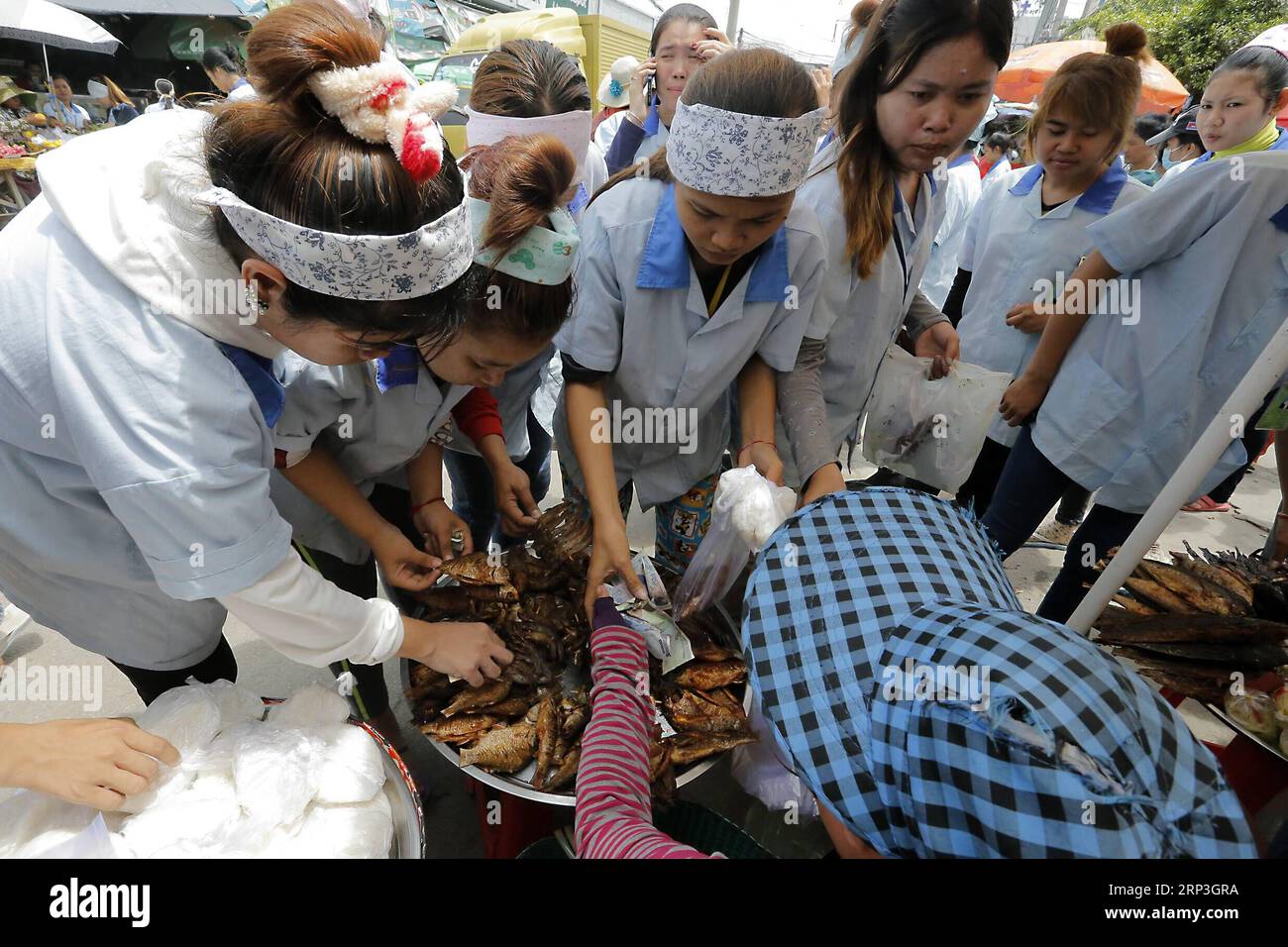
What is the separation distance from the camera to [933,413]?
2.38 m

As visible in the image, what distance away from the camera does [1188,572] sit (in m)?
1.81

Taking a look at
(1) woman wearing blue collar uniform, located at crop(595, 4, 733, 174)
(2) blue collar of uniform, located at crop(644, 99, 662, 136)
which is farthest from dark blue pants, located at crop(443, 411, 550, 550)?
(2) blue collar of uniform, located at crop(644, 99, 662, 136)

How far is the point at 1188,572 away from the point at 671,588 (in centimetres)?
152

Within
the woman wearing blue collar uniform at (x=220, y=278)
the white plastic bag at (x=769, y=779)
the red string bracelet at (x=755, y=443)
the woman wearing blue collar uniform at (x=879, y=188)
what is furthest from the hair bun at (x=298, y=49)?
the white plastic bag at (x=769, y=779)

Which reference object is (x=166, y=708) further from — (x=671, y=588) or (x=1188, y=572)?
(x=1188, y=572)

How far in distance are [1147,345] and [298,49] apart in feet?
8.51

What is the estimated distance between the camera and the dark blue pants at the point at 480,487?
2588 mm

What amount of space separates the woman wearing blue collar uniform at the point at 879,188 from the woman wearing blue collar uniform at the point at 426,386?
3.06 ft

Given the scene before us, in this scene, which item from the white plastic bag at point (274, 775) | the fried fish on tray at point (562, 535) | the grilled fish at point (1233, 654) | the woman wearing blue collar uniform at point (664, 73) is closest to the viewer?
the white plastic bag at point (274, 775)

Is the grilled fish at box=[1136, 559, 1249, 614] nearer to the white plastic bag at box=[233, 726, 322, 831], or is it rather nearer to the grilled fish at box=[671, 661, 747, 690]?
the grilled fish at box=[671, 661, 747, 690]

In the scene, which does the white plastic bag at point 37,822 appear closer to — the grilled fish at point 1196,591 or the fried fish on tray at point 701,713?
the fried fish on tray at point 701,713

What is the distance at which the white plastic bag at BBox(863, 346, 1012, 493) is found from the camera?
231 centimetres

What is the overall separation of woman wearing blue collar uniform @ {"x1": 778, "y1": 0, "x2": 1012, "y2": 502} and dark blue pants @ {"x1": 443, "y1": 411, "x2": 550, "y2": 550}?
1.22m

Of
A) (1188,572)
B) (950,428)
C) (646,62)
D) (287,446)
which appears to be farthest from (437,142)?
(646,62)
